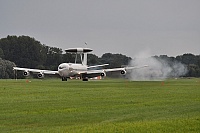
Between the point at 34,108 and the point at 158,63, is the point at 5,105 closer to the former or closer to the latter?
the point at 34,108

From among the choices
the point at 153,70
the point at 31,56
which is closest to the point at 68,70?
the point at 153,70

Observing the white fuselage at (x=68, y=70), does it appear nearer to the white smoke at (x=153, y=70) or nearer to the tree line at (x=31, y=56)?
the white smoke at (x=153, y=70)

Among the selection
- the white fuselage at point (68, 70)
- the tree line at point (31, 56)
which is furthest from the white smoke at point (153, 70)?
the tree line at point (31, 56)

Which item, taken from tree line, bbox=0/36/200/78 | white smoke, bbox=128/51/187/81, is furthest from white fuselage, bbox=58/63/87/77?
tree line, bbox=0/36/200/78

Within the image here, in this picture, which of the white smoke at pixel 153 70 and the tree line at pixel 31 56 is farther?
the tree line at pixel 31 56

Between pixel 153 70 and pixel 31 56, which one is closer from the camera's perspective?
pixel 153 70

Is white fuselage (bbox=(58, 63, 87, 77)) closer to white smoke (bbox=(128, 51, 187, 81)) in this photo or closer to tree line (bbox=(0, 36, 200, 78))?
white smoke (bbox=(128, 51, 187, 81))

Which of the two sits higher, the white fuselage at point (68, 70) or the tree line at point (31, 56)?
the tree line at point (31, 56)

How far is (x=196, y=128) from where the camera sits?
19922mm

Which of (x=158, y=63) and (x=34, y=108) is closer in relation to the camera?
(x=34, y=108)

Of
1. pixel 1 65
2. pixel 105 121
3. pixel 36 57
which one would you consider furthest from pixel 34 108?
pixel 36 57

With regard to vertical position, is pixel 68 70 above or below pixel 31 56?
below

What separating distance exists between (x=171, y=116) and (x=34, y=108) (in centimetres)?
762

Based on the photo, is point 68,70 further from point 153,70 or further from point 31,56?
point 31,56
